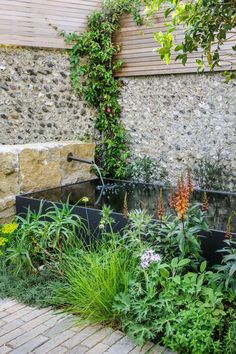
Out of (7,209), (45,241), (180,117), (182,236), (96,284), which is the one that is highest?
(180,117)

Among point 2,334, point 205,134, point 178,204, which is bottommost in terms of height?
point 2,334

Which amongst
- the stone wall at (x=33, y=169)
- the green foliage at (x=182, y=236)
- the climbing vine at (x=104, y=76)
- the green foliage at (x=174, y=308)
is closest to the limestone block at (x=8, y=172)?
the stone wall at (x=33, y=169)

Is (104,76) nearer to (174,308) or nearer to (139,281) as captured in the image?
(139,281)

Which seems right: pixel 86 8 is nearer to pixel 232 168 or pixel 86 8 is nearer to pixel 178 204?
pixel 232 168

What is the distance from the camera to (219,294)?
2.39 meters

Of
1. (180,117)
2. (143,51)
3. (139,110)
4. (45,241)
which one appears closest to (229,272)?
(45,241)

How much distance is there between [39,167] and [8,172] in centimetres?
39

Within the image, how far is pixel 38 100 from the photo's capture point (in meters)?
5.72

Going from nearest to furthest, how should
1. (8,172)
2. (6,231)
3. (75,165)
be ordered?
(6,231) → (8,172) → (75,165)

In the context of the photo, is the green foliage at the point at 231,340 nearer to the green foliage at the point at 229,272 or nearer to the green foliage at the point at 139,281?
the green foliage at the point at 139,281

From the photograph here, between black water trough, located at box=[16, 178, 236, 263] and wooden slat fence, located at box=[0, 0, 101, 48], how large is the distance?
2252 mm

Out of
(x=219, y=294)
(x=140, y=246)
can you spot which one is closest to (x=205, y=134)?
(x=140, y=246)

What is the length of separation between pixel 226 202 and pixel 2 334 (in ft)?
8.34

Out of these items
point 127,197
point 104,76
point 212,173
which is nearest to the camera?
point 127,197
